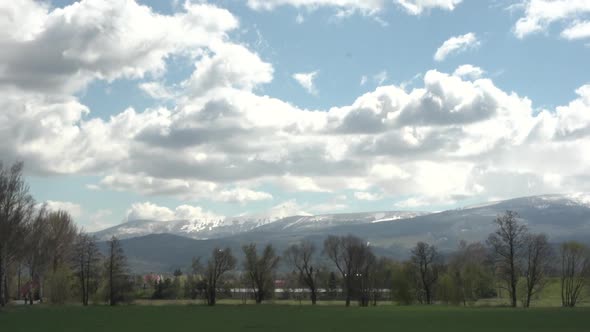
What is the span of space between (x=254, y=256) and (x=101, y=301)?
93.5 ft

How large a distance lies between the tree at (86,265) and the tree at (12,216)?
83.6 feet

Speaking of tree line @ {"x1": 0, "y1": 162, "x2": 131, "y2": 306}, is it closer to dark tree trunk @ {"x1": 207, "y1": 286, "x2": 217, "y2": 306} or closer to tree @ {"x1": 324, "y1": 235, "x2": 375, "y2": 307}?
dark tree trunk @ {"x1": 207, "y1": 286, "x2": 217, "y2": 306}

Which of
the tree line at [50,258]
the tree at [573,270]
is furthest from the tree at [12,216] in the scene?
the tree at [573,270]

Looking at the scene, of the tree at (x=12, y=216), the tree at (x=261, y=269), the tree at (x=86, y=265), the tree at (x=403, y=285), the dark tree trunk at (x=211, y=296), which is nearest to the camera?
the tree at (x=12, y=216)

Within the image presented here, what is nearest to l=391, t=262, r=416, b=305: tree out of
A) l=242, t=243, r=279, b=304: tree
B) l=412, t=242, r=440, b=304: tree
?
l=412, t=242, r=440, b=304: tree

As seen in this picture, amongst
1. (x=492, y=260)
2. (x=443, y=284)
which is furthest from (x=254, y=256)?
(x=492, y=260)

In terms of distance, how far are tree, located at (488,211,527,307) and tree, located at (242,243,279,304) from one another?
43.5 m

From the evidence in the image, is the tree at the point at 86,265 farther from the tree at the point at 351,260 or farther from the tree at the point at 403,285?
the tree at the point at 403,285

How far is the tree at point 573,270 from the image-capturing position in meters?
97.6

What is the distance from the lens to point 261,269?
120 metres

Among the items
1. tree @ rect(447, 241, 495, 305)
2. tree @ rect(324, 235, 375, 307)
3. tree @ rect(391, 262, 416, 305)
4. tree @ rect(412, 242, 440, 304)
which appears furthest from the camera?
tree @ rect(324, 235, 375, 307)

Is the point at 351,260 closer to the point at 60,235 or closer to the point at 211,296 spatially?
the point at 211,296

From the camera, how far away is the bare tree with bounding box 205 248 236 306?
116 m

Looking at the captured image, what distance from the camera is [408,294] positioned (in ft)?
359
